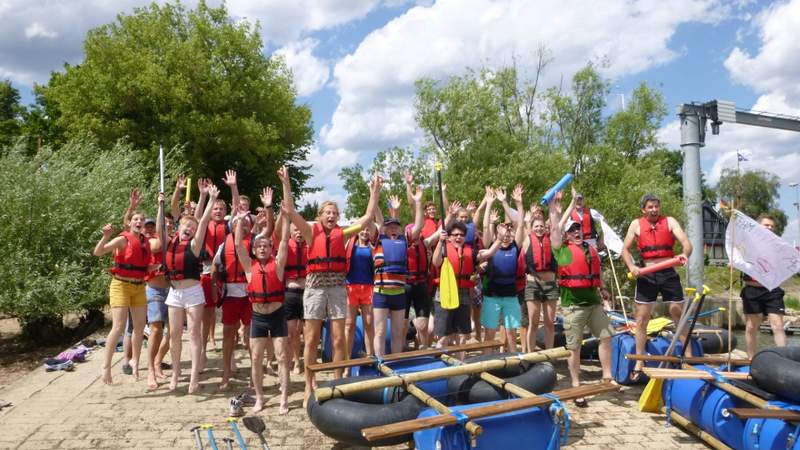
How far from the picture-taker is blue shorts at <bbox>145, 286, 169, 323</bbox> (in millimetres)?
6125

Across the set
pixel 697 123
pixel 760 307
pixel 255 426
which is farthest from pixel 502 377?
pixel 697 123

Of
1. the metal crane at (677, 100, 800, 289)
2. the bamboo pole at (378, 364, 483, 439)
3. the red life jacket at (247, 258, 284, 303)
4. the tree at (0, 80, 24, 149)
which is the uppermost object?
the tree at (0, 80, 24, 149)

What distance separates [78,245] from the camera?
10.9 meters

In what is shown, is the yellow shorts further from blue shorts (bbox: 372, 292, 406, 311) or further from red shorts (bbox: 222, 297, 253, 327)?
blue shorts (bbox: 372, 292, 406, 311)

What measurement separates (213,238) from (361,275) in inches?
79.9

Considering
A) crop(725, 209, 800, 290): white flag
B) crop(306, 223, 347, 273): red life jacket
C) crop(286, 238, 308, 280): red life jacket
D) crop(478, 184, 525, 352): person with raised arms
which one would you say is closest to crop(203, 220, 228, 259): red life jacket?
crop(286, 238, 308, 280): red life jacket

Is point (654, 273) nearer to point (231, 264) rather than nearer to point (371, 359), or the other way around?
point (371, 359)

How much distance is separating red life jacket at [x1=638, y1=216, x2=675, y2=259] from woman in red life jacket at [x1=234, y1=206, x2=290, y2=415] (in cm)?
362

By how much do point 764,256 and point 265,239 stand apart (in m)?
4.81

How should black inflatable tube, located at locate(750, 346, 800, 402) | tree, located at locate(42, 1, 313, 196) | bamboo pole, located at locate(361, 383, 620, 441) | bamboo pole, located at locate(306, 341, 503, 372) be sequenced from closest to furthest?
bamboo pole, located at locate(361, 383, 620, 441), black inflatable tube, located at locate(750, 346, 800, 402), bamboo pole, located at locate(306, 341, 503, 372), tree, located at locate(42, 1, 313, 196)

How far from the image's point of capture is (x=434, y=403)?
3658 mm

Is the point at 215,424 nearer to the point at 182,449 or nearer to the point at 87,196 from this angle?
the point at 182,449

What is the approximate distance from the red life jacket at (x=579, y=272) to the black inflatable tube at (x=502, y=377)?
1.17m

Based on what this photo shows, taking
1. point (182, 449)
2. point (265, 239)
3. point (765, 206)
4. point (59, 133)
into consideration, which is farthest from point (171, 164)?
point (765, 206)
